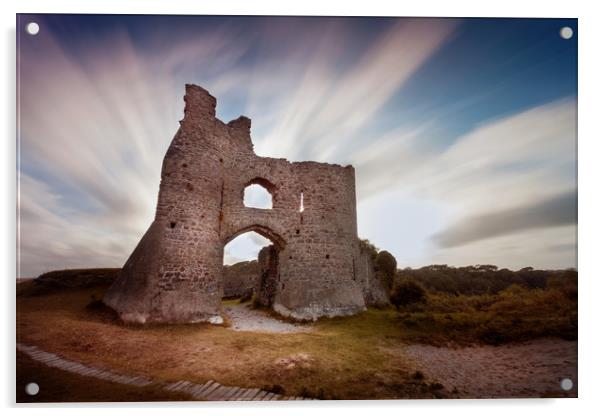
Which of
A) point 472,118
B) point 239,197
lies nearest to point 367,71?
point 472,118

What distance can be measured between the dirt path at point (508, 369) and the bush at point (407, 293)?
8.17 m

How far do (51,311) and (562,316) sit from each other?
1266 centimetres

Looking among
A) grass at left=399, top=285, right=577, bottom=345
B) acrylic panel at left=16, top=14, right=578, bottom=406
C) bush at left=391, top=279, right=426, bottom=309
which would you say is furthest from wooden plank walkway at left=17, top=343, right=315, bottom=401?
bush at left=391, top=279, right=426, bottom=309

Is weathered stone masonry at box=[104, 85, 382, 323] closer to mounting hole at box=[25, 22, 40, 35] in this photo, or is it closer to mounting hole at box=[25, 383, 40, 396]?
mounting hole at box=[25, 383, 40, 396]

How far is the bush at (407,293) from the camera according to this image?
15.5 m

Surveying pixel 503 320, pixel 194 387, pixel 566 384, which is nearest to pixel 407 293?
pixel 503 320

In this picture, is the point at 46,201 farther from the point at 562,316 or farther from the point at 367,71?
the point at 562,316

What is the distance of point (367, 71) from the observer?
783cm

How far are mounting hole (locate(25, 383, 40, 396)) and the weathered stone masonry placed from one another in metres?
2.88

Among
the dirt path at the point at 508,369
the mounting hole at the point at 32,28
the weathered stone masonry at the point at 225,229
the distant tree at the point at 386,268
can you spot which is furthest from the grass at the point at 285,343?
the distant tree at the point at 386,268

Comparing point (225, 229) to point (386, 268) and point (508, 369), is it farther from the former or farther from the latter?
point (386, 268)

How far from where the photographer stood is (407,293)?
1605cm

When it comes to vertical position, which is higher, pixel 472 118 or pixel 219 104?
pixel 219 104

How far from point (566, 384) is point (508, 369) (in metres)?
1.11
